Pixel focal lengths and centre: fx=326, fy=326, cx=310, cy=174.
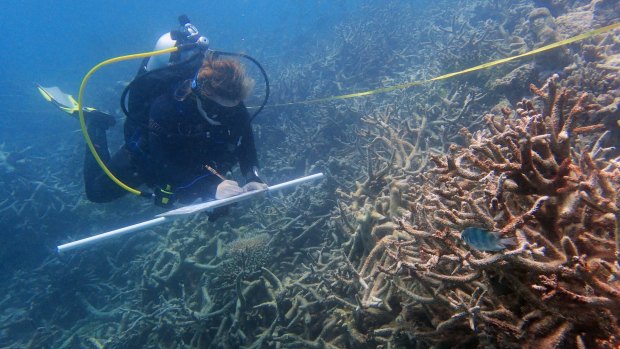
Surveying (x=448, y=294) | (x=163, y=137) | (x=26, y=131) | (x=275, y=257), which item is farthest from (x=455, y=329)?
(x=26, y=131)

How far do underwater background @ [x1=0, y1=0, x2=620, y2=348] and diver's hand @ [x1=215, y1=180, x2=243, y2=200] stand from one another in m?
1.25

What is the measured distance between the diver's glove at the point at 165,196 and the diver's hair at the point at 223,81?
1.18 m

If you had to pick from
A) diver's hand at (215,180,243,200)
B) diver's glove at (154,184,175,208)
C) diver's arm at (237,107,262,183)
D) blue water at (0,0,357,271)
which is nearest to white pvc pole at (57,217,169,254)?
diver's hand at (215,180,243,200)

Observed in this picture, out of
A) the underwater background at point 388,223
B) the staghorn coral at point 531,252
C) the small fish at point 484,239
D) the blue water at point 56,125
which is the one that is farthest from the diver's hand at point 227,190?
the blue water at point 56,125

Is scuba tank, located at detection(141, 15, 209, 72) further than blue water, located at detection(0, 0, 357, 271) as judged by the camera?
No

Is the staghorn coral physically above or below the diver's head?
below

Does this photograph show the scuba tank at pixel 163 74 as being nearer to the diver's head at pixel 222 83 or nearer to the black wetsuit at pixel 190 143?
the black wetsuit at pixel 190 143

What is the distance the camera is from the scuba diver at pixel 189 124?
144 inches

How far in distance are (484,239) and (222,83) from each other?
9.82 feet

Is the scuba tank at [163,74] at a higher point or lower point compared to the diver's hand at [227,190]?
higher

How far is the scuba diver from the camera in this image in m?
3.65

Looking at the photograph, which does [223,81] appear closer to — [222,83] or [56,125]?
[222,83]

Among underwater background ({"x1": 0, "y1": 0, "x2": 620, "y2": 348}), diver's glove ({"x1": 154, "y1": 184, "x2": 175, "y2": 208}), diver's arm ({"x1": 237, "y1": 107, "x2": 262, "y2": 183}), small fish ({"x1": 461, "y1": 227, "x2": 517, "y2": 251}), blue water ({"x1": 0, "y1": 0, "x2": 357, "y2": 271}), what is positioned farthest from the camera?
blue water ({"x1": 0, "y1": 0, "x2": 357, "y2": 271})

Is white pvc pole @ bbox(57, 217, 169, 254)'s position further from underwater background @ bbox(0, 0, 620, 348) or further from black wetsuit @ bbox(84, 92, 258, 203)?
underwater background @ bbox(0, 0, 620, 348)
